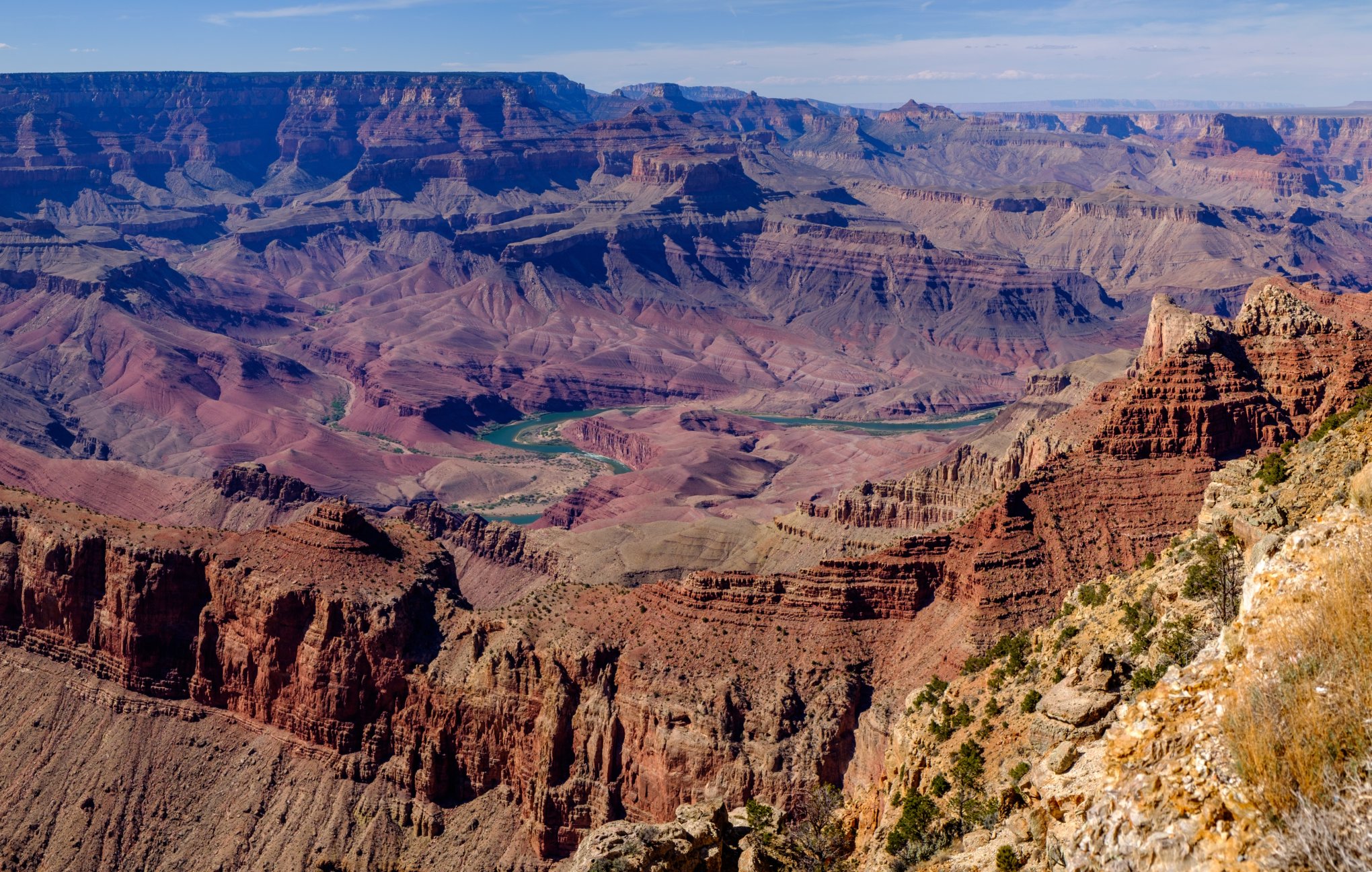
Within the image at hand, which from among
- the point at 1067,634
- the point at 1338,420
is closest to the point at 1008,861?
the point at 1067,634

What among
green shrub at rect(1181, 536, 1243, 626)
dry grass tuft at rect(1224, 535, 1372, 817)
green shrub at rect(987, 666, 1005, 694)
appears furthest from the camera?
green shrub at rect(987, 666, 1005, 694)

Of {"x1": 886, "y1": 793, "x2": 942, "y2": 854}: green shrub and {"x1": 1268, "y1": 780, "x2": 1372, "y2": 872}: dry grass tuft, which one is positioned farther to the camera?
{"x1": 886, "y1": 793, "x2": 942, "y2": 854}: green shrub

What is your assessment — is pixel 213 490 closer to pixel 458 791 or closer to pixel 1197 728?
pixel 458 791

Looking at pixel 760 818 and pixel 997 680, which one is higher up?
pixel 997 680

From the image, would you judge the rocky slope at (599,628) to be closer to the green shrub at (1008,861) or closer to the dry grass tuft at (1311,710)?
the green shrub at (1008,861)

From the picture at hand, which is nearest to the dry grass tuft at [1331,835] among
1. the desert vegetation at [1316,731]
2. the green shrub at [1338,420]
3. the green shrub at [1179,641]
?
the desert vegetation at [1316,731]

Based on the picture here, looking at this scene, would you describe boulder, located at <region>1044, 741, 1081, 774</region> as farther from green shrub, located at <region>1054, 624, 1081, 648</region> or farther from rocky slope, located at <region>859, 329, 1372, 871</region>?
green shrub, located at <region>1054, 624, 1081, 648</region>

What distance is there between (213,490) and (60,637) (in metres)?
68.1

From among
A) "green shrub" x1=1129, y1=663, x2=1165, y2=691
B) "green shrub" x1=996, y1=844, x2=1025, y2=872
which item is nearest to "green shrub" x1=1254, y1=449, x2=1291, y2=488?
"green shrub" x1=1129, y1=663, x2=1165, y2=691

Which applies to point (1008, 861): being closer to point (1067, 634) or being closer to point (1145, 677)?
point (1145, 677)

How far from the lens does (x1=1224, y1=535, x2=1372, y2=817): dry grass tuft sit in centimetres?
1578

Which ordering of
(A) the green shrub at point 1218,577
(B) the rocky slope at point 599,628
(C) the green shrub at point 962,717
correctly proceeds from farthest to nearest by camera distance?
(B) the rocky slope at point 599,628
(C) the green shrub at point 962,717
(A) the green shrub at point 1218,577

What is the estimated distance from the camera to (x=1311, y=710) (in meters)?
16.1

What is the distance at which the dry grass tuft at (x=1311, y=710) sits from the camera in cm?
1578
